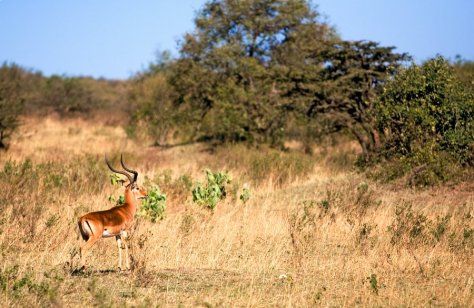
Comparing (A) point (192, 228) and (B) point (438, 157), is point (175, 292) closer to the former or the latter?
(A) point (192, 228)

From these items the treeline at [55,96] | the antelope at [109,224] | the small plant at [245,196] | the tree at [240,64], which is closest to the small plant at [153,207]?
the small plant at [245,196]

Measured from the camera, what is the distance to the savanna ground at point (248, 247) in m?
7.12

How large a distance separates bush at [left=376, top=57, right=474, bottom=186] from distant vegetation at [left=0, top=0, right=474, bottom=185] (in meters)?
0.02

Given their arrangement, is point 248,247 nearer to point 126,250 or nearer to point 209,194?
point 126,250

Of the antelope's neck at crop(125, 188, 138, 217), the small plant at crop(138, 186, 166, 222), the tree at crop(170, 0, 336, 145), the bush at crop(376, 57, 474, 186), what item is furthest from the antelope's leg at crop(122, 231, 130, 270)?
the tree at crop(170, 0, 336, 145)

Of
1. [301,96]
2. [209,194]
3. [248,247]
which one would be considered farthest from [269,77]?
[248,247]

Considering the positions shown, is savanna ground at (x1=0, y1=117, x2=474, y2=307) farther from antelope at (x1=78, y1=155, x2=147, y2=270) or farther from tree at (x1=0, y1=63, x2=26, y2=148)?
tree at (x1=0, y1=63, x2=26, y2=148)

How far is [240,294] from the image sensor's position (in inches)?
282

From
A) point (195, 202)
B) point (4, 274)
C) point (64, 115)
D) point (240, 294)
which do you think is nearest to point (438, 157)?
point (195, 202)

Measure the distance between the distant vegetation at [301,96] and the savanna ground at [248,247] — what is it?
4.17 feet

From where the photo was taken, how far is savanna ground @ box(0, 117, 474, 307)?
712cm

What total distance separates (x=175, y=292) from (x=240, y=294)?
2.17 feet

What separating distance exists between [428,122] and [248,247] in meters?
6.75

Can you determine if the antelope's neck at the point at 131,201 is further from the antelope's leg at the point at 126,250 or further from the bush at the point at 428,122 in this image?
the bush at the point at 428,122
